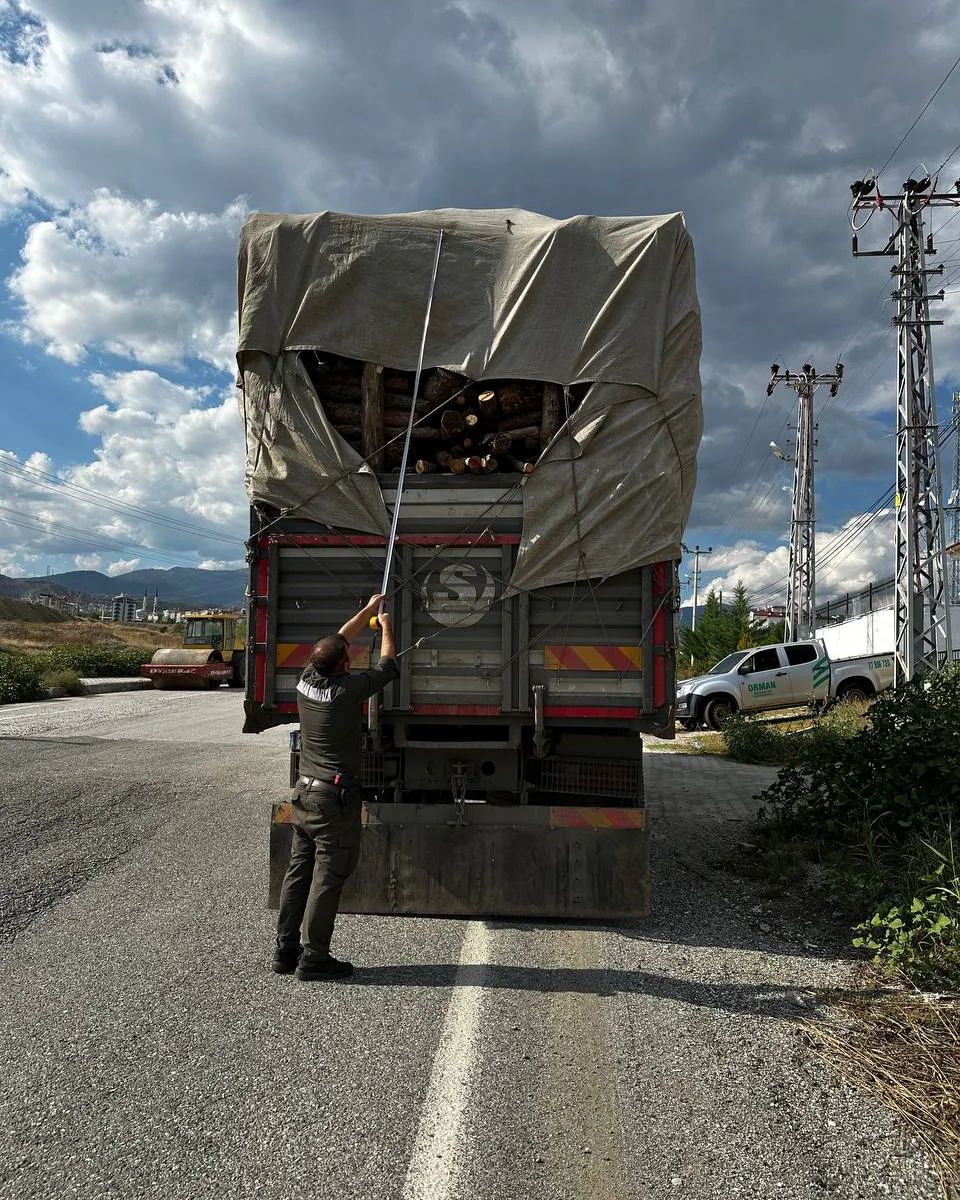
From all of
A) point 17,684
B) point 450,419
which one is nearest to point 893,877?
point 450,419

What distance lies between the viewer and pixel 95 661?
108 ft

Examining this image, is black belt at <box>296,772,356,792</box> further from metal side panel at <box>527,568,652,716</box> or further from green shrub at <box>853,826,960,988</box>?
green shrub at <box>853,826,960,988</box>

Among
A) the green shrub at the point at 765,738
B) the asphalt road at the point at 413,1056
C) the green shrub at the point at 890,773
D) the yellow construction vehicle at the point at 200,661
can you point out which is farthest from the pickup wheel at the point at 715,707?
the yellow construction vehicle at the point at 200,661

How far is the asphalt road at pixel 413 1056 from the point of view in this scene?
2.73 m

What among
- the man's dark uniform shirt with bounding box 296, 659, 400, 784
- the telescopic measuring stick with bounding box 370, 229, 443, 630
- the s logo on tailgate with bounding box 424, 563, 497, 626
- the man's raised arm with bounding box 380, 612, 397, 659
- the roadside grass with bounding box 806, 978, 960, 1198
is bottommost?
the roadside grass with bounding box 806, 978, 960, 1198

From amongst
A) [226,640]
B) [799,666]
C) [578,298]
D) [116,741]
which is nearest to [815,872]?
[578,298]

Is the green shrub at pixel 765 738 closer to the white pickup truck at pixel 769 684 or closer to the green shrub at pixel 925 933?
the white pickup truck at pixel 769 684

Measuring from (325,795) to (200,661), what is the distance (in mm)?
27143

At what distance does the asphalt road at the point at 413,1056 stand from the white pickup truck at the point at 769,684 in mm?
15458

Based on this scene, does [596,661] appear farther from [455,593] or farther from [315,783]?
[315,783]

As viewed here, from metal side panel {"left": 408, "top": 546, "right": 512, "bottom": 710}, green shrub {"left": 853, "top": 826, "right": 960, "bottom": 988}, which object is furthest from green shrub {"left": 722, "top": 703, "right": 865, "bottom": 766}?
metal side panel {"left": 408, "top": 546, "right": 512, "bottom": 710}

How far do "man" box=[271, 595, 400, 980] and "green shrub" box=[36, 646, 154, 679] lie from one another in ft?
89.0

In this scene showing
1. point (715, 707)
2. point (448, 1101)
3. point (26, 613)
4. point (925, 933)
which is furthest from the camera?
point (26, 613)

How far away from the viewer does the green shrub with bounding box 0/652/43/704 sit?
2162 cm
